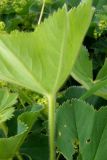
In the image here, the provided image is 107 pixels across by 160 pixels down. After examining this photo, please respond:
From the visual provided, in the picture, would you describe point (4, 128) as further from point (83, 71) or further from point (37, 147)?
point (83, 71)

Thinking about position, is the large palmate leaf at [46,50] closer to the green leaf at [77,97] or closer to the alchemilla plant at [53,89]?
the alchemilla plant at [53,89]

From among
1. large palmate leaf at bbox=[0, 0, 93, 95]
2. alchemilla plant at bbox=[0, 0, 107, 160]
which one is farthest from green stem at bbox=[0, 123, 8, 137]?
large palmate leaf at bbox=[0, 0, 93, 95]

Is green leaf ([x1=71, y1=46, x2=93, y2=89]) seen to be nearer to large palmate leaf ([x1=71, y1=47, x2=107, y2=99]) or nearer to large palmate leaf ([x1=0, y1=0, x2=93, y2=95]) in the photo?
large palmate leaf ([x1=71, y1=47, x2=107, y2=99])

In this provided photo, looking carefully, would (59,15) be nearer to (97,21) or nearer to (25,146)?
(25,146)

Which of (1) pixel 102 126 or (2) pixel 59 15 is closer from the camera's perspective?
(2) pixel 59 15

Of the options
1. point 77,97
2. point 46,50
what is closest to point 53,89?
point 46,50

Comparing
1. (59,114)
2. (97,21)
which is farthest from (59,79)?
(97,21)
